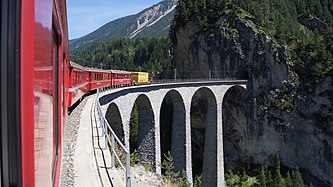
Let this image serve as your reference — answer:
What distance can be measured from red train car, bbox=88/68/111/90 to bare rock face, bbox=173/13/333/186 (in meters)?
23.2

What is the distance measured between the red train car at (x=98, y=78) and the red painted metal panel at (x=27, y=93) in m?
16.3

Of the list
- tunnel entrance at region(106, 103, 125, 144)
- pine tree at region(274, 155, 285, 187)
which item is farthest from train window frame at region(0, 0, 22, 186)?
pine tree at region(274, 155, 285, 187)

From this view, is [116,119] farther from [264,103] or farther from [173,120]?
[264,103]

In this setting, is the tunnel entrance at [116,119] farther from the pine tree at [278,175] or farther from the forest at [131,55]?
the forest at [131,55]

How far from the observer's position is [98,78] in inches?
778

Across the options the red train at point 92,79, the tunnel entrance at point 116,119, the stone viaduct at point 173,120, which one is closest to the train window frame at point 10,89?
the red train at point 92,79

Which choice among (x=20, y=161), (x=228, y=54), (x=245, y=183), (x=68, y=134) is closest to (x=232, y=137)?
(x=245, y=183)

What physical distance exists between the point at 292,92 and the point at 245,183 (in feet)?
39.2

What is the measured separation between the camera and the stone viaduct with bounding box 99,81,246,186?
2139cm

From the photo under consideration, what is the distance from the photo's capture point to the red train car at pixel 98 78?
59.4ft

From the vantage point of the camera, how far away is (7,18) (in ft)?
3.66

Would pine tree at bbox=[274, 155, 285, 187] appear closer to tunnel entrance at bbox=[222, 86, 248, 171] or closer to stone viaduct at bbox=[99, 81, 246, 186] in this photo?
tunnel entrance at bbox=[222, 86, 248, 171]

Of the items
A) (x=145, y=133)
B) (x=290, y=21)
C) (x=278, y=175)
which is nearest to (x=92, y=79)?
(x=145, y=133)

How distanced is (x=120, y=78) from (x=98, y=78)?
6.95m
